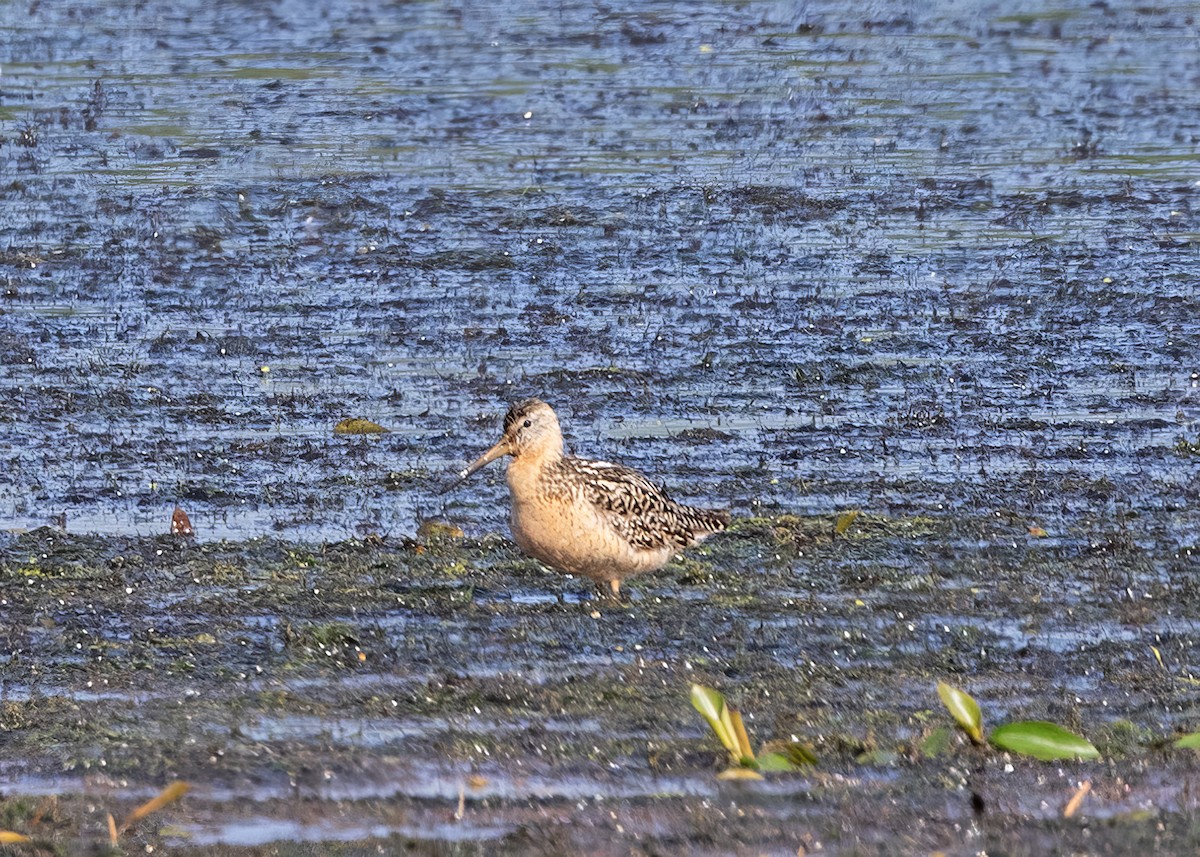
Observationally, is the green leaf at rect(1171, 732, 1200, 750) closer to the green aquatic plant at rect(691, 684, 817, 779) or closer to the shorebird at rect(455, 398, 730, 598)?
the green aquatic plant at rect(691, 684, 817, 779)

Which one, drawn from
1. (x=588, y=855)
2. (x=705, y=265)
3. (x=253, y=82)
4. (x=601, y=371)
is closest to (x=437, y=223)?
(x=705, y=265)

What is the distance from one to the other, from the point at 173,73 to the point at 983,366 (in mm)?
11972

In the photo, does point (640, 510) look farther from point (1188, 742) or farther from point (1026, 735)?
point (1188, 742)

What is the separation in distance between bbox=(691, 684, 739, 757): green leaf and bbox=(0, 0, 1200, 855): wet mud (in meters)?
0.17

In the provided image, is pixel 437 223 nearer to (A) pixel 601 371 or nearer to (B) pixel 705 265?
(B) pixel 705 265

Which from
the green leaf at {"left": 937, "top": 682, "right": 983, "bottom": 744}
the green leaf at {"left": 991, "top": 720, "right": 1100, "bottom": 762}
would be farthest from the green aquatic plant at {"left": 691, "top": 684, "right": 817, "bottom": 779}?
the green leaf at {"left": 991, "top": 720, "right": 1100, "bottom": 762}

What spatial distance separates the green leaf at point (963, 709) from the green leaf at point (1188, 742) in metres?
0.66

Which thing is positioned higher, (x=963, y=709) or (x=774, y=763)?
(x=963, y=709)

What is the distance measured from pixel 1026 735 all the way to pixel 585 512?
2960 mm

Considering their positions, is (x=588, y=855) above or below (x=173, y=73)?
below

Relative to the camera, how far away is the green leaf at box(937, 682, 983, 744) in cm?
675

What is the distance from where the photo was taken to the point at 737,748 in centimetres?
668

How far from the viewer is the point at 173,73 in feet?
70.7

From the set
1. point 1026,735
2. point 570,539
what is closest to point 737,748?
point 1026,735
